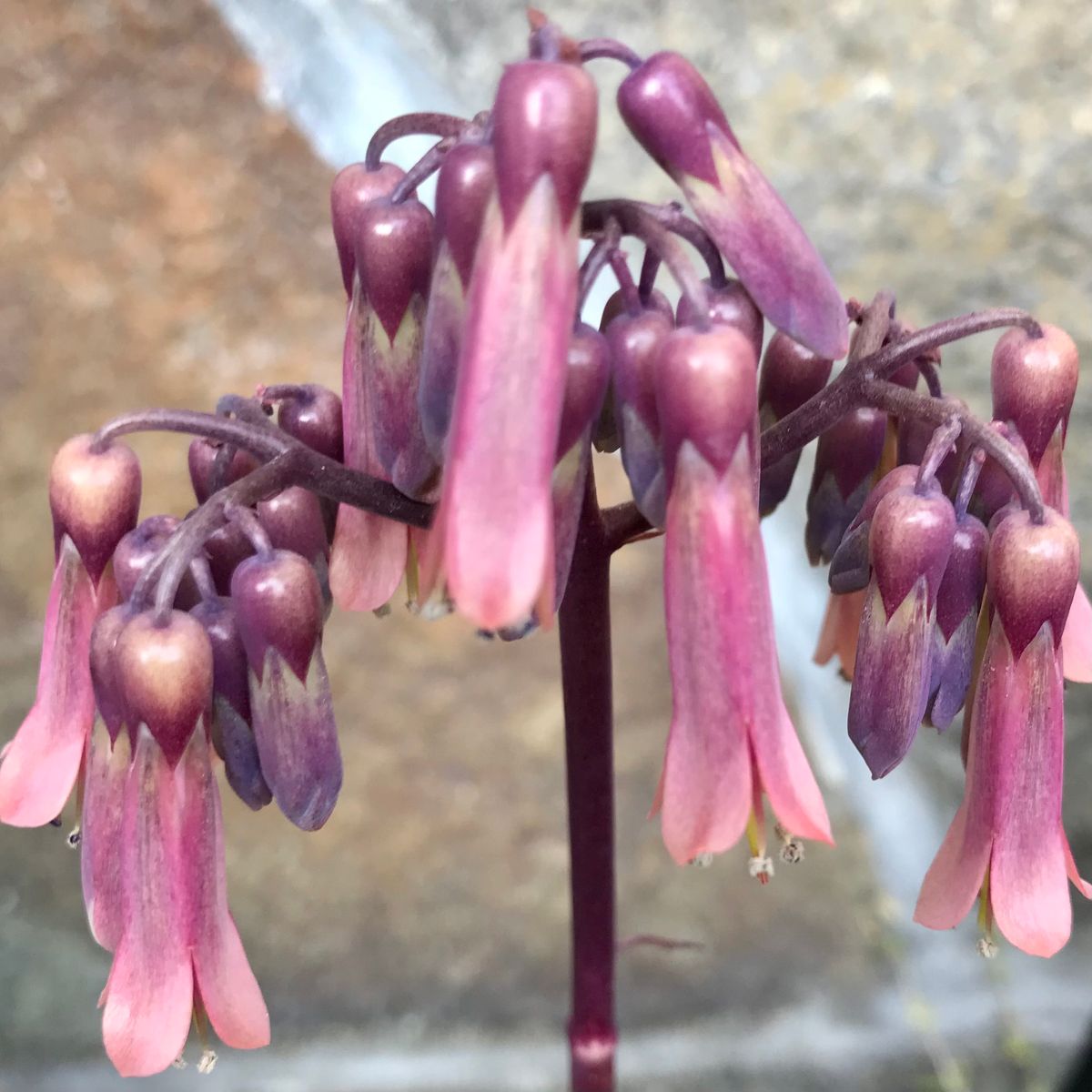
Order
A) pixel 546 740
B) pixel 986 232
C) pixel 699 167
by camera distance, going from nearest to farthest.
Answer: pixel 699 167
pixel 986 232
pixel 546 740

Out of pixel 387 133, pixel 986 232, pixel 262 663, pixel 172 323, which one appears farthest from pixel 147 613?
pixel 986 232

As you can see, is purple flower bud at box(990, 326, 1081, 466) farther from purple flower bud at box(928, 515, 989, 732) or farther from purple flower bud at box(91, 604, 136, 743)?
purple flower bud at box(91, 604, 136, 743)

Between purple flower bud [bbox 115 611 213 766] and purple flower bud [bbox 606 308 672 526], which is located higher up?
purple flower bud [bbox 606 308 672 526]

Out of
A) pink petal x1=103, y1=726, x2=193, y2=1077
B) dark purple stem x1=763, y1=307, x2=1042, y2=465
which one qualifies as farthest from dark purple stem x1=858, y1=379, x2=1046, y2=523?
pink petal x1=103, y1=726, x2=193, y2=1077

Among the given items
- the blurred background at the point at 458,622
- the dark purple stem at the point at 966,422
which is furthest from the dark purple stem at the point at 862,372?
the blurred background at the point at 458,622

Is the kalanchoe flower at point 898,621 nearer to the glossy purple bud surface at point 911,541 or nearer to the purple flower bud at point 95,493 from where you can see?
the glossy purple bud surface at point 911,541

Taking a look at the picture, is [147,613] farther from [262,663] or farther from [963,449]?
[963,449]
